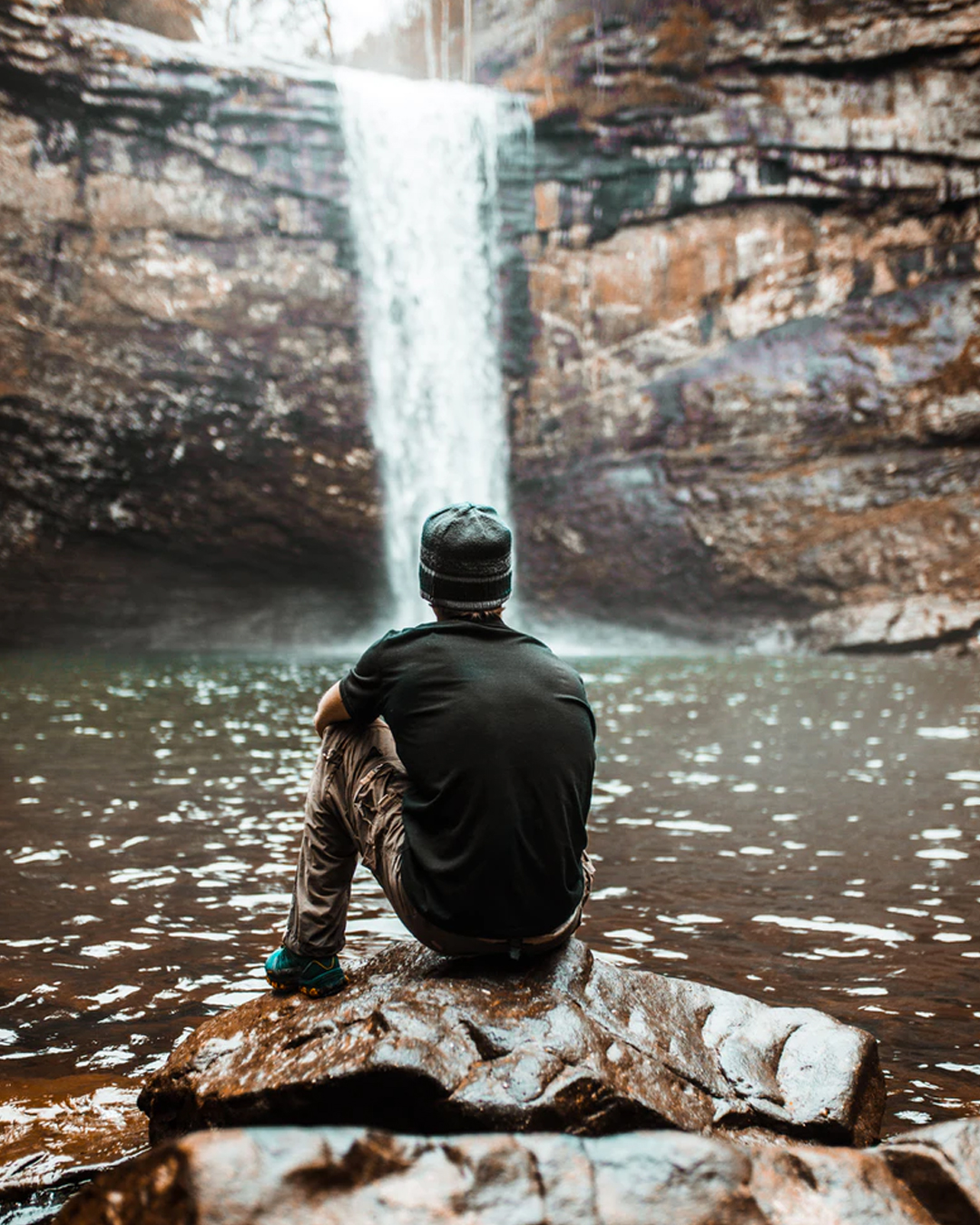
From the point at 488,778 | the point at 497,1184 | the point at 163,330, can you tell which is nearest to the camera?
the point at 497,1184

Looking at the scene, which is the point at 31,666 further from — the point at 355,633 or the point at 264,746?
the point at 264,746

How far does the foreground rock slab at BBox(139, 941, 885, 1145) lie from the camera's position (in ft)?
7.47

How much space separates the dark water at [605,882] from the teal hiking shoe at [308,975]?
501 millimetres

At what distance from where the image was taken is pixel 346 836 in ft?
10.1

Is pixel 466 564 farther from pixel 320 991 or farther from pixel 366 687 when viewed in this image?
pixel 320 991

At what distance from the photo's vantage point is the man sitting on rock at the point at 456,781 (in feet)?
8.70

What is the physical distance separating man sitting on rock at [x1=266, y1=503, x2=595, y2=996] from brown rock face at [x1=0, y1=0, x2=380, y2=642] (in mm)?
19433

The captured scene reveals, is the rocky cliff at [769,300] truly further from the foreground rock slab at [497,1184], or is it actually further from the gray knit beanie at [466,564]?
the foreground rock slab at [497,1184]

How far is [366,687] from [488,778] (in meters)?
0.46

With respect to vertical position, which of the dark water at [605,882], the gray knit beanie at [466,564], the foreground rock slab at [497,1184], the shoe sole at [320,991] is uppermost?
the gray knit beanie at [466,564]

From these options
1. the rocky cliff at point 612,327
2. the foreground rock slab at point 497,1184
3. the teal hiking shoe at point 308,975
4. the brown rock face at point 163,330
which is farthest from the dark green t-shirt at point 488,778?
the rocky cliff at point 612,327

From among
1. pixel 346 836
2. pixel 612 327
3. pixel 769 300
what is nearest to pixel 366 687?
pixel 346 836

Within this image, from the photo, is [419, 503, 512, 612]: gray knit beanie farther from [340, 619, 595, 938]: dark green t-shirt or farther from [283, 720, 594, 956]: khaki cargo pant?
[283, 720, 594, 956]: khaki cargo pant

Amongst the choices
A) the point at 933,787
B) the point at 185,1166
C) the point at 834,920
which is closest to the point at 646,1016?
the point at 185,1166
